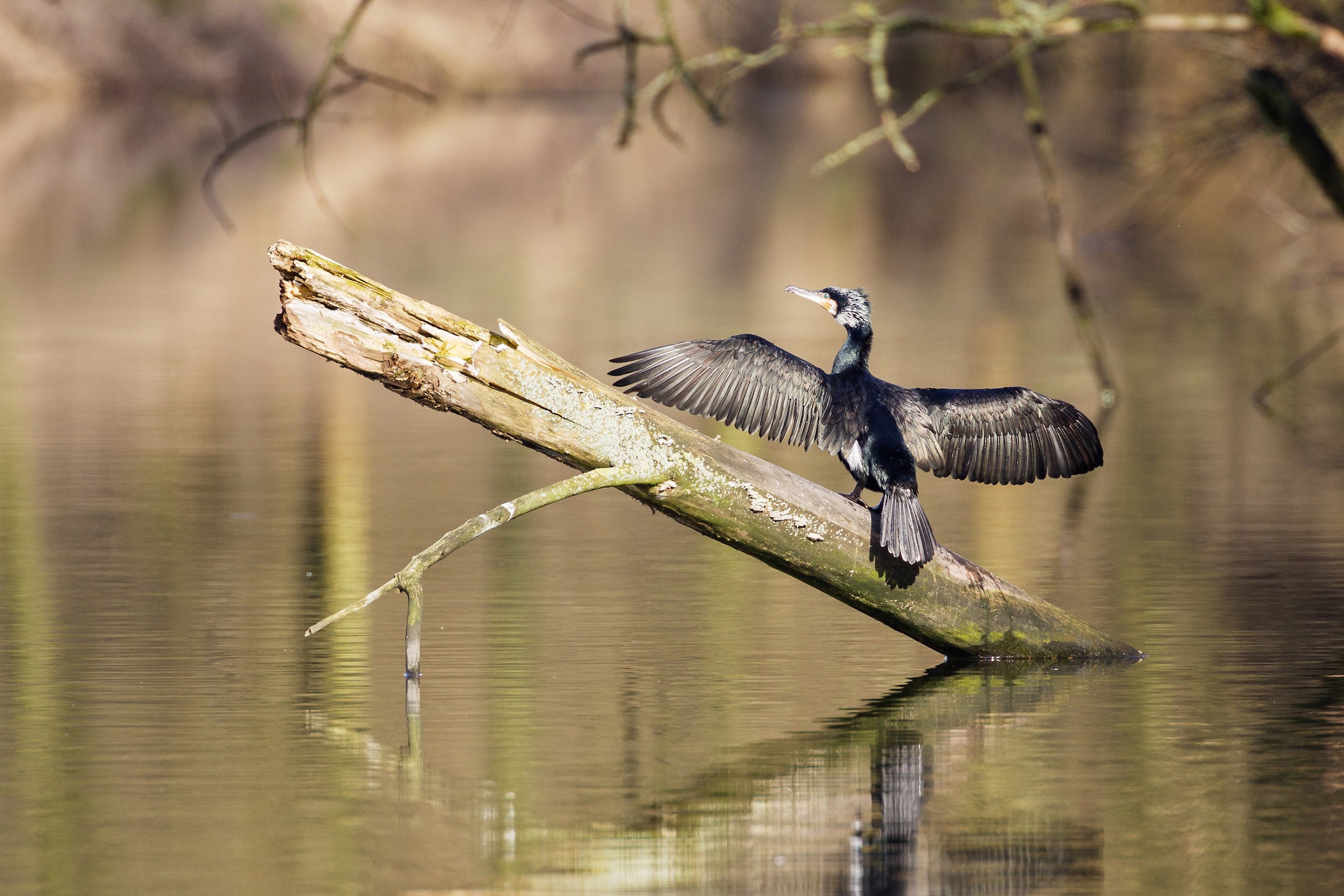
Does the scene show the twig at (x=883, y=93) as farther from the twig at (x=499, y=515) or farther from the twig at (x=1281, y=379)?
the twig at (x=1281, y=379)

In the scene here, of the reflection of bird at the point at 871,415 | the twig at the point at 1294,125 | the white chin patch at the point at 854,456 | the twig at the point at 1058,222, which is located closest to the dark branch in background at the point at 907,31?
the twig at the point at 1294,125

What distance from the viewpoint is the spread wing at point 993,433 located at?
7449mm

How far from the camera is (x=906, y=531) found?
6.94 meters

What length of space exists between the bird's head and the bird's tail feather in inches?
27.6

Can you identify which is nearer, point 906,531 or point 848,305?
point 906,531

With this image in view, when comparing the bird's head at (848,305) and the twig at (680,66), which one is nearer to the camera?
the bird's head at (848,305)

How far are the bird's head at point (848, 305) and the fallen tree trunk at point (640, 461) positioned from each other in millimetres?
622

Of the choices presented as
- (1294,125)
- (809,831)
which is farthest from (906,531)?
(1294,125)

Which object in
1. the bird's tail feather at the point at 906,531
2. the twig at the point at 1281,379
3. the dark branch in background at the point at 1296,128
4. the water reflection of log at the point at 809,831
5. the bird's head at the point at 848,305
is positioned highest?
the dark branch in background at the point at 1296,128

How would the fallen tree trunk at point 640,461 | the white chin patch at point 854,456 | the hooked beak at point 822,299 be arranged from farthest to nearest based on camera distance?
the hooked beak at point 822,299 < the white chin patch at point 854,456 < the fallen tree trunk at point 640,461

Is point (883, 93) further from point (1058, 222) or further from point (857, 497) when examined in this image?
point (1058, 222)

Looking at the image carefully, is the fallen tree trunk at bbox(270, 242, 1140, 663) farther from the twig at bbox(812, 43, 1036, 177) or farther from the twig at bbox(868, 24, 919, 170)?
the twig at bbox(812, 43, 1036, 177)

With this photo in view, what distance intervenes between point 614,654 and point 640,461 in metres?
0.90

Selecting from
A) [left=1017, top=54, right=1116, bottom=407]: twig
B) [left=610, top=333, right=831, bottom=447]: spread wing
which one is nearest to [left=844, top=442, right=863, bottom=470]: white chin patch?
[left=610, top=333, right=831, bottom=447]: spread wing
